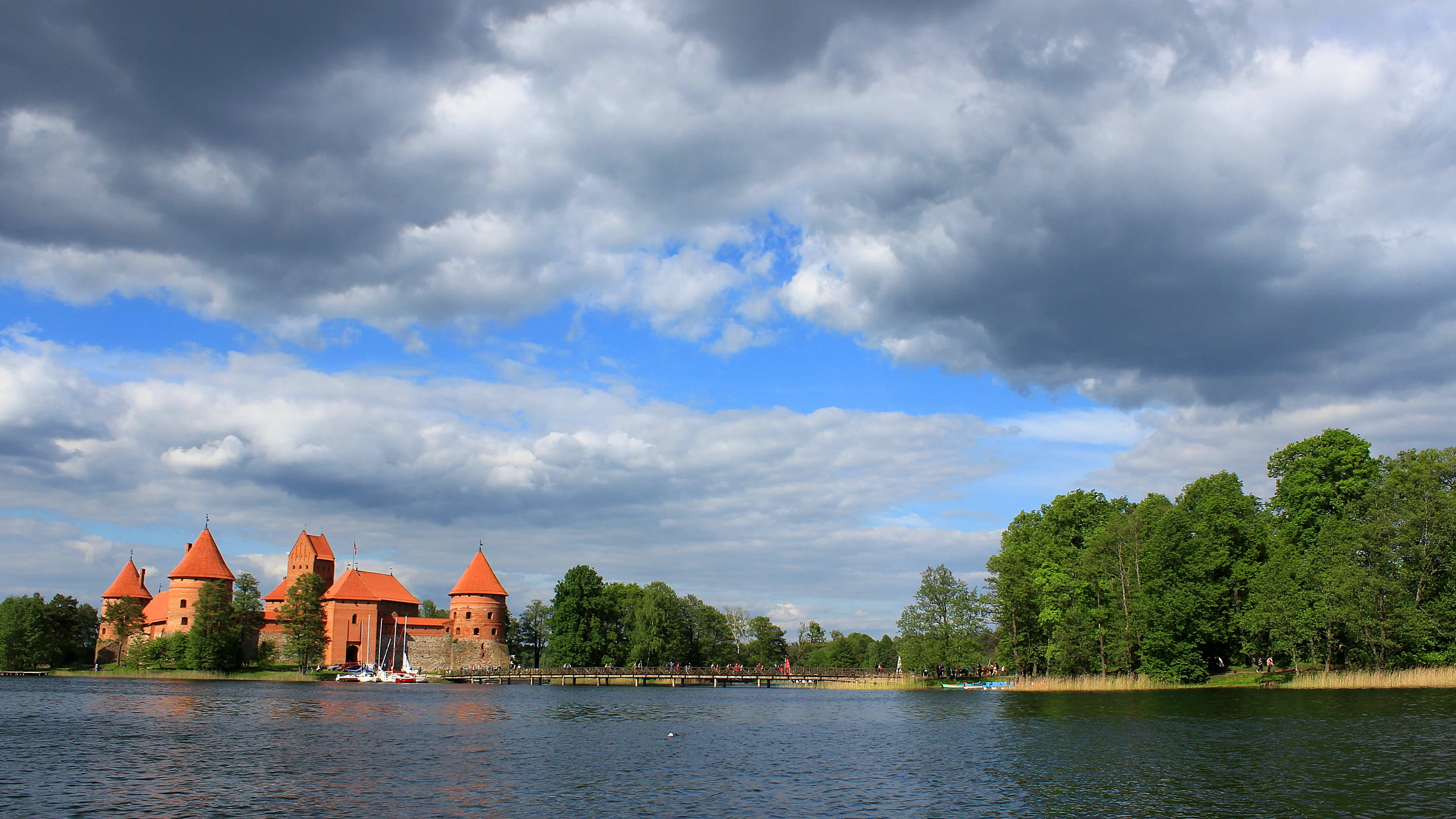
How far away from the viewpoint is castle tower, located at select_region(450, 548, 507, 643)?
99938mm

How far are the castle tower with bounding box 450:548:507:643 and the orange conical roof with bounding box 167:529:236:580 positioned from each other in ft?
77.9

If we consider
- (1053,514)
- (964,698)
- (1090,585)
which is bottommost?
(964,698)

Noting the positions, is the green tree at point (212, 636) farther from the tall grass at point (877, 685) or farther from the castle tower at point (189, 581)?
the tall grass at point (877, 685)

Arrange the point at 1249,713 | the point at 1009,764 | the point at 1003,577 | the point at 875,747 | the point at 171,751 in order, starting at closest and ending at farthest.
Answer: the point at 1009,764 → the point at 171,751 → the point at 875,747 → the point at 1249,713 → the point at 1003,577

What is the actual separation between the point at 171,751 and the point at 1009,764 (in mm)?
26973

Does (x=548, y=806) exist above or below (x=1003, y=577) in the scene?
below

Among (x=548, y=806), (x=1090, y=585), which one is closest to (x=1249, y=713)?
(x=1090, y=585)

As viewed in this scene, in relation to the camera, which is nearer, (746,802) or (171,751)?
(746,802)

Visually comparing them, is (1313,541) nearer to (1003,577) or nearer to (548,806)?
(1003,577)

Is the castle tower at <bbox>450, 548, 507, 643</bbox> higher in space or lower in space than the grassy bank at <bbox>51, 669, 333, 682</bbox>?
higher

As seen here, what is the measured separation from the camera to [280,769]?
26469 mm

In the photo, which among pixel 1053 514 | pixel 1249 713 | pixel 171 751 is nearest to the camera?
pixel 171 751

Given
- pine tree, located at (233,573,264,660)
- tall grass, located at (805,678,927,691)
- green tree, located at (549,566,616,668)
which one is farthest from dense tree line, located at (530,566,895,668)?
pine tree, located at (233,573,264,660)

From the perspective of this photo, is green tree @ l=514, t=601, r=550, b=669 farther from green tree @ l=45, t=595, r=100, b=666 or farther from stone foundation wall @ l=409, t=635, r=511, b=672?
green tree @ l=45, t=595, r=100, b=666
